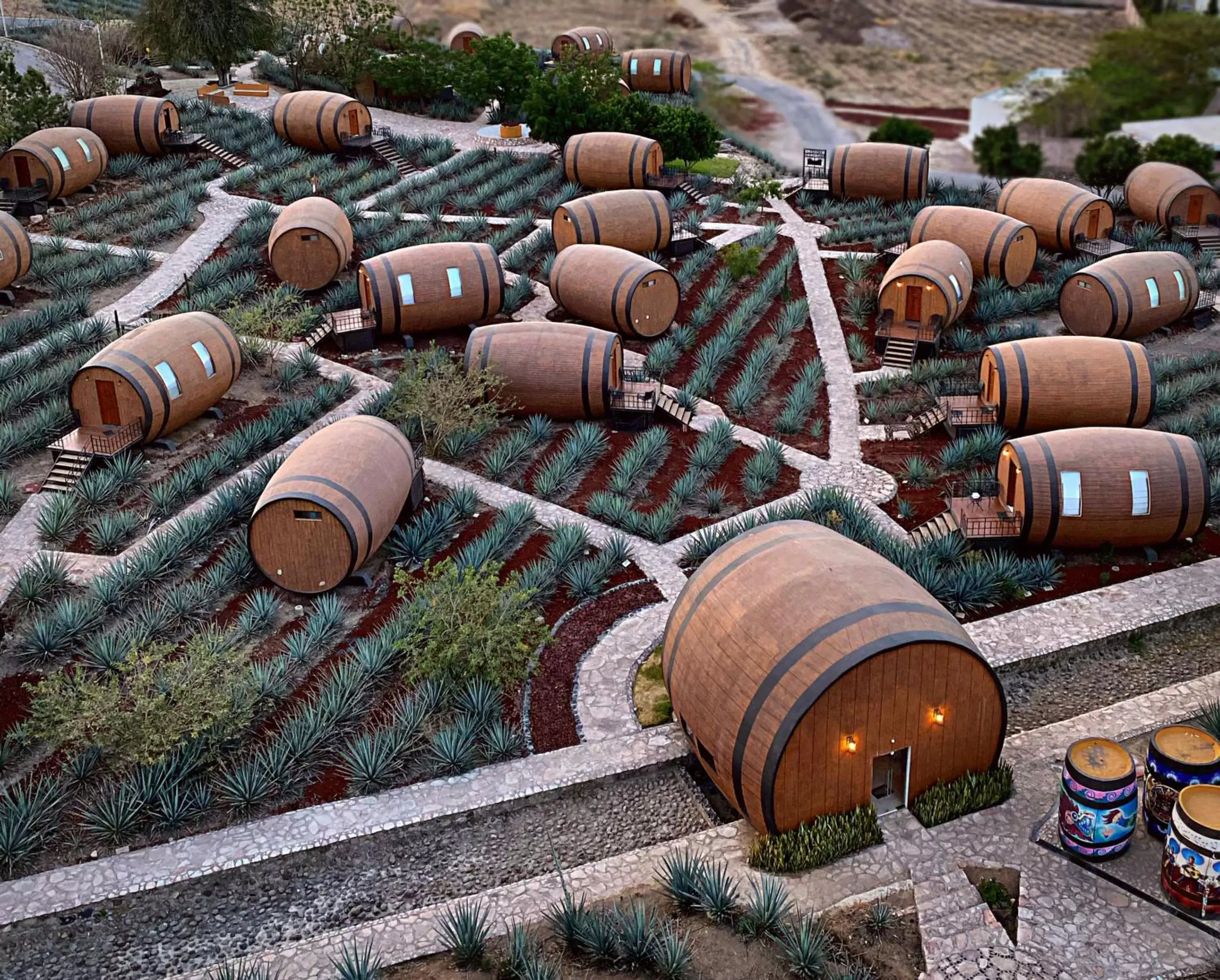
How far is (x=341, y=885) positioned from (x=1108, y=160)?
31493 millimetres

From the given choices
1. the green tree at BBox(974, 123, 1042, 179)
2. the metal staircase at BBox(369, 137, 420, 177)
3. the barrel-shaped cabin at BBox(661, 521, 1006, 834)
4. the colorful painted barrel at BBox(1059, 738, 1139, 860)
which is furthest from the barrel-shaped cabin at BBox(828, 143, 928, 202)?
the colorful painted barrel at BBox(1059, 738, 1139, 860)

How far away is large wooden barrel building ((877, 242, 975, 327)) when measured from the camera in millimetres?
24859

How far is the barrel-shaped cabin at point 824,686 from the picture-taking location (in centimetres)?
1112

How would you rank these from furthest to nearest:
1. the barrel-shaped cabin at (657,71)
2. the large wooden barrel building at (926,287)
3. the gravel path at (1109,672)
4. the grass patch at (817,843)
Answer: the barrel-shaped cabin at (657,71) < the large wooden barrel building at (926,287) < the gravel path at (1109,672) < the grass patch at (817,843)

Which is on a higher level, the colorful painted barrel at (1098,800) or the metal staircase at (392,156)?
the metal staircase at (392,156)

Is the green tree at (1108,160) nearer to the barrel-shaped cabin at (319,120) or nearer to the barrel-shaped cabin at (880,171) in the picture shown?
the barrel-shaped cabin at (880,171)

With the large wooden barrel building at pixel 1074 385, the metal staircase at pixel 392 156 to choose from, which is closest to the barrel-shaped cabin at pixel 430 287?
the large wooden barrel building at pixel 1074 385

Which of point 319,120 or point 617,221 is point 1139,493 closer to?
point 617,221

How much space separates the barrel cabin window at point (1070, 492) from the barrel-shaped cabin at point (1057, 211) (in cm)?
1441

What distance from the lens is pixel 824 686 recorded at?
35.9 feet

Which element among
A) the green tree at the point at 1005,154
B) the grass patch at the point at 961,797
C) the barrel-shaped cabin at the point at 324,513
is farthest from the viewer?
the green tree at the point at 1005,154

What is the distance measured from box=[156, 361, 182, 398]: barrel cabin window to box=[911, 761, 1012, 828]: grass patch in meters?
14.2

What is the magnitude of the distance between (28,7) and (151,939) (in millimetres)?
52085

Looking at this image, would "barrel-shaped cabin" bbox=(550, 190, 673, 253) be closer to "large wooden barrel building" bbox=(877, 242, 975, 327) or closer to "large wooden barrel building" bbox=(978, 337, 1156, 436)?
"large wooden barrel building" bbox=(877, 242, 975, 327)
